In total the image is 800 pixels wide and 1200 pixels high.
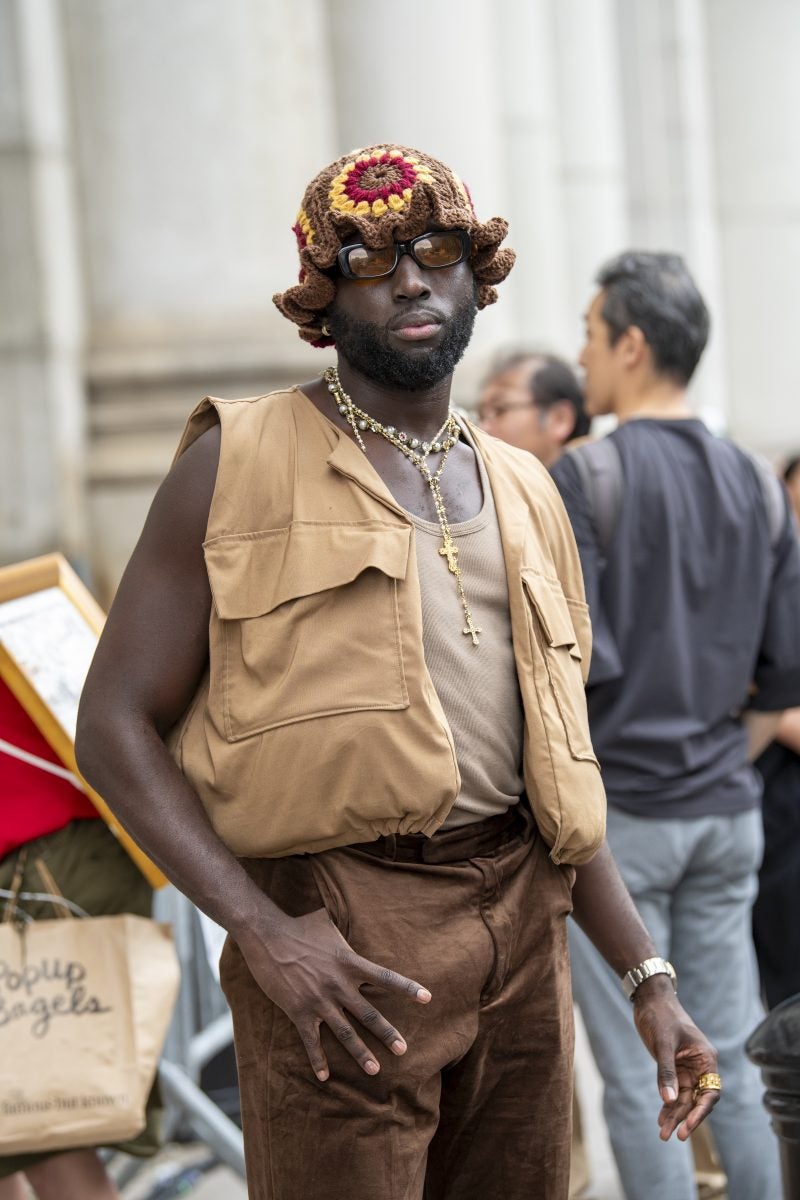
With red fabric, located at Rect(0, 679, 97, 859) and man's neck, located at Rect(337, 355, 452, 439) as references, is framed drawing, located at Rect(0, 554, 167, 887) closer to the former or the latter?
red fabric, located at Rect(0, 679, 97, 859)

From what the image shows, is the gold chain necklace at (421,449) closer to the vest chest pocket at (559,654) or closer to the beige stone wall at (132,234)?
the vest chest pocket at (559,654)

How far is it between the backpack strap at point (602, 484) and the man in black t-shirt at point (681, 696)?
11mm

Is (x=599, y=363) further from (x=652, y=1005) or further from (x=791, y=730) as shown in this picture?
(x=652, y=1005)

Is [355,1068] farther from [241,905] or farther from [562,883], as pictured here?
[562,883]

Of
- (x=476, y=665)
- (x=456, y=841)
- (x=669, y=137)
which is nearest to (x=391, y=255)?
(x=476, y=665)

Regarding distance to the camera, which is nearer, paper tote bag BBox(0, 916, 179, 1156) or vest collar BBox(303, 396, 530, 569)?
vest collar BBox(303, 396, 530, 569)

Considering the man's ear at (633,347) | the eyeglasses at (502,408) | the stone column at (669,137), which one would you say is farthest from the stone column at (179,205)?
the stone column at (669,137)

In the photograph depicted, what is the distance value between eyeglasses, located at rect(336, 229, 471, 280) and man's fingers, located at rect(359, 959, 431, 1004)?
1056 millimetres

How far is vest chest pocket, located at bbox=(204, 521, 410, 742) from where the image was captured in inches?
93.2

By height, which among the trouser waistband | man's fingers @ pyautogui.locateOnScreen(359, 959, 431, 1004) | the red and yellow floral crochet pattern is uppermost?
the red and yellow floral crochet pattern

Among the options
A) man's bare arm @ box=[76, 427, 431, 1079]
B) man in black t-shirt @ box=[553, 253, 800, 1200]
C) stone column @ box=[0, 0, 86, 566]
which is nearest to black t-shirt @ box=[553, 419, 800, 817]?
man in black t-shirt @ box=[553, 253, 800, 1200]

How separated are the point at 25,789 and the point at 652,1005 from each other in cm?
145

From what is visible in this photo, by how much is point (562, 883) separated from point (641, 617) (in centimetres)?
142

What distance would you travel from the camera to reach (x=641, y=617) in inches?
157
